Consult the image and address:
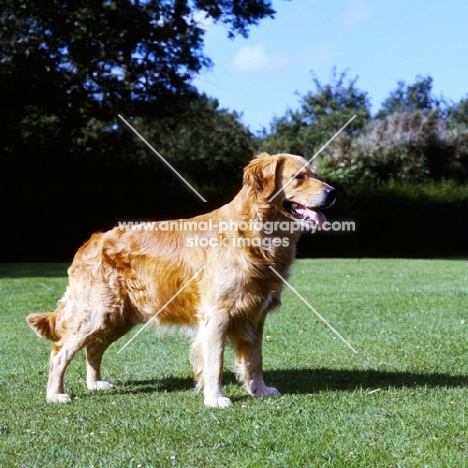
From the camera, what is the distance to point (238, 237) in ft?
19.4

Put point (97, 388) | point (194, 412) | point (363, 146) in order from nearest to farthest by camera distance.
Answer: point (194, 412) < point (97, 388) < point (363, 146)

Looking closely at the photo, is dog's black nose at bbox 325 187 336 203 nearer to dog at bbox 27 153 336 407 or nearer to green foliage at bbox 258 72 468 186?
dog at bbox 27 153 336 407

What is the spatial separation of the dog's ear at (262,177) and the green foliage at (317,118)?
4344 cm

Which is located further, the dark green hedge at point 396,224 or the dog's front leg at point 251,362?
the dark green hedge at point 396,224

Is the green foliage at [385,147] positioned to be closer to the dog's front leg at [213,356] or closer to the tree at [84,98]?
the tree at [84,98]

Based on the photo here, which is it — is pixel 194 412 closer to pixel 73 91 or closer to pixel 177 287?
pixel 177 287

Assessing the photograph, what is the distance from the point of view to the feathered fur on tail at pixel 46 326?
6.37 m

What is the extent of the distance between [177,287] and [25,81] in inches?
858

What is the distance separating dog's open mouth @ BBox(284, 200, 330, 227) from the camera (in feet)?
19.3

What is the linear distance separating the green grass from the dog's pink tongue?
1.50 m

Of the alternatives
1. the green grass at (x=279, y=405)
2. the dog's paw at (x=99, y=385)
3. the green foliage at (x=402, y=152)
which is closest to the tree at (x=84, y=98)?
the green foliage at (x=402, y=152)

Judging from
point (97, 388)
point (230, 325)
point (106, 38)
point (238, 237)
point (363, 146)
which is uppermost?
point (106, 38)

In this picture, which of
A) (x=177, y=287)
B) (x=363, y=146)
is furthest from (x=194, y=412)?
(x=363, y=146)

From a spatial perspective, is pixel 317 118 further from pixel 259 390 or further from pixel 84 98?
pixel 259 390
